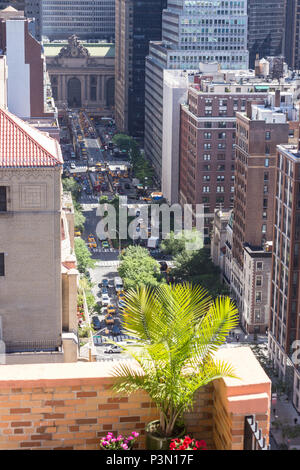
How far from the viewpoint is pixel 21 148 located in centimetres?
5362

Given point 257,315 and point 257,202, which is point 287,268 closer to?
point 257,315

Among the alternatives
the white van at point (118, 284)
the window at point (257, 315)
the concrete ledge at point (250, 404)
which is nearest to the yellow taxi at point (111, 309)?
the white van at point (118, 284)

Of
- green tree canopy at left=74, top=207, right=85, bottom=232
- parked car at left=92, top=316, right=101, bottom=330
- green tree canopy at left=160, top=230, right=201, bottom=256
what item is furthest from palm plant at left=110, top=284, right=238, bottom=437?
green tree canopy at left=74, top=207, right=85, bottom=232

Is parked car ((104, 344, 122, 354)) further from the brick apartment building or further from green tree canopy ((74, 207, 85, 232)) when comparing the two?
the brick apartment building

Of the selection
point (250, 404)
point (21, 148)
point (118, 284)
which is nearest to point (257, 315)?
point (118, 284)

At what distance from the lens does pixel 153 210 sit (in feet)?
640

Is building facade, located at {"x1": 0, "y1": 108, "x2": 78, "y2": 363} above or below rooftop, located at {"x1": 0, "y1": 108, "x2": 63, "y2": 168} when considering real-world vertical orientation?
below

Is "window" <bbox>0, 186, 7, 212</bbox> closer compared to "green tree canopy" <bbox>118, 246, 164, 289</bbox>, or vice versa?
"window" <bbox>0, 186, 7, 212</bbox>

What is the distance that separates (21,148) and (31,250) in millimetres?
6308

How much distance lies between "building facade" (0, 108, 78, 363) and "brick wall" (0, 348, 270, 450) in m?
31.8

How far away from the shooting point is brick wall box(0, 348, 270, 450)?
861 inches

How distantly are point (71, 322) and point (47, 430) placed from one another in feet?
119

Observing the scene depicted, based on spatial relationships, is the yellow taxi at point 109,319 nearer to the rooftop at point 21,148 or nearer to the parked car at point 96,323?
the parked car at point 96,323
